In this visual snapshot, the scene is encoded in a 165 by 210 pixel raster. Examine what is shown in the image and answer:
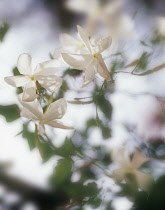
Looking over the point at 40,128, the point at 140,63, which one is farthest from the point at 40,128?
the point at 140,63

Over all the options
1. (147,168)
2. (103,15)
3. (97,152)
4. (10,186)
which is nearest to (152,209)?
(147,168)

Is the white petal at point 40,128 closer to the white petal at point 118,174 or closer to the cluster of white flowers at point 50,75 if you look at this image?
the cluster of white flowers at point 50,75

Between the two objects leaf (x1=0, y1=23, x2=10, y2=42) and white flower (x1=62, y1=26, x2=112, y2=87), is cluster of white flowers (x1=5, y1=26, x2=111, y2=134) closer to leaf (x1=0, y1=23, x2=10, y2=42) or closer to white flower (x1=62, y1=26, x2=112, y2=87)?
white flower (x1=62, y1=26, x2=112, y2=87)

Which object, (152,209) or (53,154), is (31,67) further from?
(152,209)

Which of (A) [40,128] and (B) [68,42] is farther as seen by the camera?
(B) [68,42]

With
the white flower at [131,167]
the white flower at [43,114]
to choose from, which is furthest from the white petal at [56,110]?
the white flower at [131,167]

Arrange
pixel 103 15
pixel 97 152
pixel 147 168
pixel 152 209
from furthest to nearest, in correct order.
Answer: pixel 103 15 < pixel 97 152 < pixel 147 168 < pixel 152 209

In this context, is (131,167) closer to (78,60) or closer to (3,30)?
(78,60)
